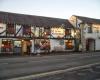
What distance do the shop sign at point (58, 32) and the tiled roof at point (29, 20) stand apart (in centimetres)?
115

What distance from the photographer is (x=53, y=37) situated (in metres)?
42.4

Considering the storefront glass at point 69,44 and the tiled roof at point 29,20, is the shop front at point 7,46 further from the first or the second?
the storefront glass at point 69,44

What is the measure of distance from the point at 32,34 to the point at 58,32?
20.7 feet

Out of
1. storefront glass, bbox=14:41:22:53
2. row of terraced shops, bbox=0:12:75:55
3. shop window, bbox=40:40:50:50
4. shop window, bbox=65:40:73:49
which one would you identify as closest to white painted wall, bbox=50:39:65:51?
row of terraced shops, bbox=0:12:75:55

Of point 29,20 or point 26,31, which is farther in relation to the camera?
point 29,20

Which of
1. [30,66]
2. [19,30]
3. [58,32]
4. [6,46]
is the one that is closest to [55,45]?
[58,32]

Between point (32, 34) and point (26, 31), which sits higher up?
point (26, 31)

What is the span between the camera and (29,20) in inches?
1596

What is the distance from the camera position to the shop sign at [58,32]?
42531 mm

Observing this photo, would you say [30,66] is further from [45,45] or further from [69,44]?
[69,44]

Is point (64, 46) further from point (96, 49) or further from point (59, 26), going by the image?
point (96, 49)

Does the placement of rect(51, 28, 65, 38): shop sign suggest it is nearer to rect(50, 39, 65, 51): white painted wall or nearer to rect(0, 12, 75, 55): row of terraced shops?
rect(0, 12, 75, 55): row of terraced shops

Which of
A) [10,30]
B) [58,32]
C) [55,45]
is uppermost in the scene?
[10,30]

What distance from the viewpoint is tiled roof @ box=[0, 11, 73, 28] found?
37.3 metres
